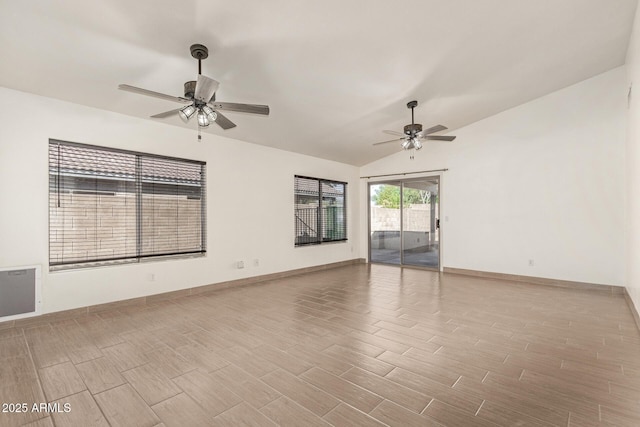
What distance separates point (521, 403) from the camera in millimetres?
2027

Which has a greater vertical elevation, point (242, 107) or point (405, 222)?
point (242, 107)

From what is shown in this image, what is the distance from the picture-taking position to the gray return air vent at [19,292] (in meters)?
3.30

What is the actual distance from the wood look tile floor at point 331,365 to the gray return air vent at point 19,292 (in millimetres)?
216

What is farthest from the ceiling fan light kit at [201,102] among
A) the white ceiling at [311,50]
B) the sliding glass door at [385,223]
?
the sliding glass door at [385,223]

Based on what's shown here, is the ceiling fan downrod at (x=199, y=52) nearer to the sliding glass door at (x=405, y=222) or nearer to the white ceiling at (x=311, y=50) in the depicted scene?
the white ceiling at (x=311, y=50)

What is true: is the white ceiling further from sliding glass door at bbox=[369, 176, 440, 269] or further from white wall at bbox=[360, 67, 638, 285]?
sliding glass door at bbox=[369, 176, 440, 269]

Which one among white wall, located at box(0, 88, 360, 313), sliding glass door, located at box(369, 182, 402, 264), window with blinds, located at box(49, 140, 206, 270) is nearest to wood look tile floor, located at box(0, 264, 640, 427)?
white wall, located at box(0, 88, 360, 313)

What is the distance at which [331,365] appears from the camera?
2562 mm

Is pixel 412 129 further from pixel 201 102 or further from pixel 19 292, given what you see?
pixel 19 292

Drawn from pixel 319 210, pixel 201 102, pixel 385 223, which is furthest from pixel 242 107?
pixel 385 223

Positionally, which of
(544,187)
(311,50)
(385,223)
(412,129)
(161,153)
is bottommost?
(385,223)

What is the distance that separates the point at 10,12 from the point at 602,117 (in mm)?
7486

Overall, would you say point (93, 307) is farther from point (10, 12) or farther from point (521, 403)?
point (521, 403)

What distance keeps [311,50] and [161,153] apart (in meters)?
2.81
